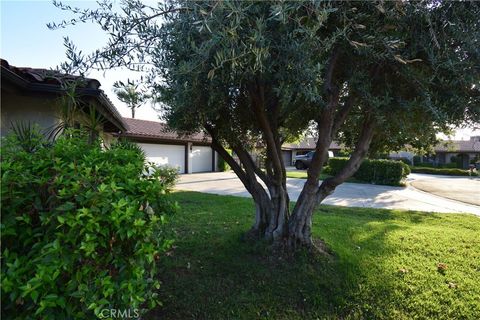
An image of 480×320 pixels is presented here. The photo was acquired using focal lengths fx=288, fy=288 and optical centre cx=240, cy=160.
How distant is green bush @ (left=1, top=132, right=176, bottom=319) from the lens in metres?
1.50

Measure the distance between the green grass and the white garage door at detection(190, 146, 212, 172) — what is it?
16759mm

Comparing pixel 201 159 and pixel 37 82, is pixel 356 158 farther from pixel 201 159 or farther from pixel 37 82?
pixel 201 159

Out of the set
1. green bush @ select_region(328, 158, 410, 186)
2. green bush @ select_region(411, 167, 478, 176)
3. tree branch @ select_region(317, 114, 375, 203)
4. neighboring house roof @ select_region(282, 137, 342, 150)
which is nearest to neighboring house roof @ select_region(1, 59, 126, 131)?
tree branch @ select_region(317, 114, 375, 203)

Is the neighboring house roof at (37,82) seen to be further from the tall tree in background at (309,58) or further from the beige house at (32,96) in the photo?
the tall tree in background at (309,58)

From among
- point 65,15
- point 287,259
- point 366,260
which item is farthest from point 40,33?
point 366,260

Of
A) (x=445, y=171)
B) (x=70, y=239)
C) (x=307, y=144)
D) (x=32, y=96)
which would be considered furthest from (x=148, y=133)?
(x=445, y=171)

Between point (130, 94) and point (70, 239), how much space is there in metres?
2.09

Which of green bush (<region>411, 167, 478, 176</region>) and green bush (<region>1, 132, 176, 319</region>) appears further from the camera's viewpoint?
green bush (<region>411, 167, 478, 176</region>)

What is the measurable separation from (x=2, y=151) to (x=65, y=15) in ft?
5.03

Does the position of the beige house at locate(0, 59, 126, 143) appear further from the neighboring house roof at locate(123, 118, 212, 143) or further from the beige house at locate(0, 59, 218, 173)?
the neighboring house roof at locate(123, 118, 212, 143)

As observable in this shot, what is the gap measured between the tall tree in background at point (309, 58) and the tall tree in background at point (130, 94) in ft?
0.66

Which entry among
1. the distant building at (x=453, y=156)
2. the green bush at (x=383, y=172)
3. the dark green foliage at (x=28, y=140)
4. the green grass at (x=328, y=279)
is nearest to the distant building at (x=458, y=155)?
the distant building at (x=453, y=156)

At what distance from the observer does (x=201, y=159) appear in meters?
23.1

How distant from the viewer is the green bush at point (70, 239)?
59.2 inches
